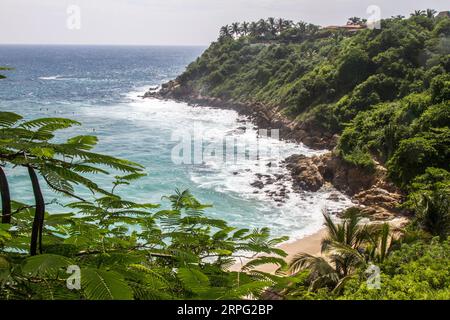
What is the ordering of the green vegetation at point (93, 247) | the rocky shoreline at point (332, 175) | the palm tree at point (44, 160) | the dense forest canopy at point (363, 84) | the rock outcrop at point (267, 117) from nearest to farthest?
the green vegetation at point (93, 247)
the palm tree at point (44, 160)
the rocky shoreline at point (332, 175)
the dense forest canopy at point (363, 84)
the rock outcrop at point (267, 117)

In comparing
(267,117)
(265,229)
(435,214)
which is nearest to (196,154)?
(267,117)

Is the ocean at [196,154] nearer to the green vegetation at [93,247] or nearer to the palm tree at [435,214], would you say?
the green vegetation at [93,247]

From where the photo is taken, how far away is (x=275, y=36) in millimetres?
90750

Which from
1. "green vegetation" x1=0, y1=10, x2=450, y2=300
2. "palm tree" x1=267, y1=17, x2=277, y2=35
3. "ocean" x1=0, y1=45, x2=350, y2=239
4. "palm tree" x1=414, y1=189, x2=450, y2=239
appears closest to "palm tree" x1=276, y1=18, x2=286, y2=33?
"palm tree" x1=267, y1=17, x2=277, y2=35

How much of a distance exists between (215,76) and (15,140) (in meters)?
68.8

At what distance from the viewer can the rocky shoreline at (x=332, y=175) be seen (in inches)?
1013

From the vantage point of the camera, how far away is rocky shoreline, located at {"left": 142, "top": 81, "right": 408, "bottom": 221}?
2573cm

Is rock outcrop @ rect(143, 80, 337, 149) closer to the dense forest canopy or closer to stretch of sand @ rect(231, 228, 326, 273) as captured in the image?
the dense forest canopy

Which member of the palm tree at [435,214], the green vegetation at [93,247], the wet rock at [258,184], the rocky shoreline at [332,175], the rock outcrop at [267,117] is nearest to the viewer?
the green vegetation at [93,247]

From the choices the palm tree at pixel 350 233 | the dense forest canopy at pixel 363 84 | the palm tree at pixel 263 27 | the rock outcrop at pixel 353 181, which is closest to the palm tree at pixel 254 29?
the palm tree at pixel 263 27

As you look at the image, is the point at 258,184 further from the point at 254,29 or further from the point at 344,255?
the point at 254,29

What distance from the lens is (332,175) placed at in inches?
1262

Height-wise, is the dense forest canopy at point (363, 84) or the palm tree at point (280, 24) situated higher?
the palm tree at point (280, 24)

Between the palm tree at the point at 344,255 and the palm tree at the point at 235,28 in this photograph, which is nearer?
the palm tree at the point at 344,255
